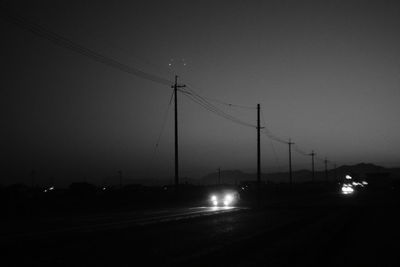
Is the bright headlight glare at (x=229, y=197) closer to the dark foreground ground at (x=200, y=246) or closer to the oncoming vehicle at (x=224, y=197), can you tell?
the oncoming vehicle at (x=224, y=197)

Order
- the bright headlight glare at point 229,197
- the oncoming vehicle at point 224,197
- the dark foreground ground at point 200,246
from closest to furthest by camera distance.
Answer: the dark foreground ground at point 200,246 → the oncoming vehicle at point 224,197 → the bright headlight glare at point 229,197

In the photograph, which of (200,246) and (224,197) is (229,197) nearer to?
(224,197)

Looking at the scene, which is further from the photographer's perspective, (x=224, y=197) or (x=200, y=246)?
(x=224, y=197)

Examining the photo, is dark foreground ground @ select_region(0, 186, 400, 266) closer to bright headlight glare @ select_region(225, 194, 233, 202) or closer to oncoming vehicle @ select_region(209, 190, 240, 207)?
oncoming vehicle @ select_region(209, 190, 240, 207)

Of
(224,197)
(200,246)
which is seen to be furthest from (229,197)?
(200,246)

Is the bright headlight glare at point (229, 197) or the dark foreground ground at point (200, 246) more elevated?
the dark foreground ground at point (200, 246)

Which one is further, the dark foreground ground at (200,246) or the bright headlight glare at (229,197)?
the bright headlight glare at (229,197)

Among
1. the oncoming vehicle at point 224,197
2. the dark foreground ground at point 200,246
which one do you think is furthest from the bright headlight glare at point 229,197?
the dark foreground ground at point 200,246

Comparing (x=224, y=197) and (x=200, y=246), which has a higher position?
(x=200, y=246)

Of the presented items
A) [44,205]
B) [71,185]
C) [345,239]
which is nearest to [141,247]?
[345,239]

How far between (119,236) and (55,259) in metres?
5.71

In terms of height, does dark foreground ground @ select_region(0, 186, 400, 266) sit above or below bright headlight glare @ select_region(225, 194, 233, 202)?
above

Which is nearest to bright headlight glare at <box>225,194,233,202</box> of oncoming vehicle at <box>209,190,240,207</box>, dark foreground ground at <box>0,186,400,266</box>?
oncoming vehicle at <box>209,190,240,207</box>

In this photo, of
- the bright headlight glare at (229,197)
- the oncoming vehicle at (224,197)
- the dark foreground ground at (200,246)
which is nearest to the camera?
the dark foreground ground at (200,246)
